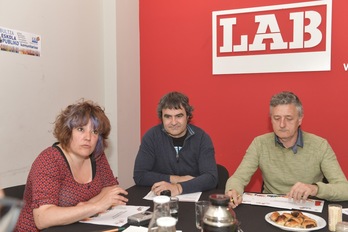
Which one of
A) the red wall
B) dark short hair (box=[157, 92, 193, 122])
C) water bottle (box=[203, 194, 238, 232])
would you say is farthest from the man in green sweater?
water bottle (box=[203, 194, 238, 232])

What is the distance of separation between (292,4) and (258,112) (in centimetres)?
103

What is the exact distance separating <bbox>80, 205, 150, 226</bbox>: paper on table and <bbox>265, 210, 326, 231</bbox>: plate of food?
66 cm

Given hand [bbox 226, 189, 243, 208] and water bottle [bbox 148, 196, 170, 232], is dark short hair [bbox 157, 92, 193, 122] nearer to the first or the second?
hand [bbox 226, 189, 243, 208]

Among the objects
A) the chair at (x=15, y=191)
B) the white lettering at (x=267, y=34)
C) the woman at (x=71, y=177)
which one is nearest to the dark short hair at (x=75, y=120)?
the woman at (x=71, y=177)

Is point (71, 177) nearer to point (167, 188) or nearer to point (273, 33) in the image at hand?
point (167, 188)

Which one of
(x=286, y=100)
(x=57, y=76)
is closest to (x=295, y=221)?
(x=286, y=100)

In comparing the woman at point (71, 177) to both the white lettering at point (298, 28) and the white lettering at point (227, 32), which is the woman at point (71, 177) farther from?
the white lettering at point (298, 28)

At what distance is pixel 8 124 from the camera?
2.42 metres

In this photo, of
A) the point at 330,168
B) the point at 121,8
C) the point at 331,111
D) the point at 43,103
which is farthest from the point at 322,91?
the point at 43,103

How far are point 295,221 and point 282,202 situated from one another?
391 mm

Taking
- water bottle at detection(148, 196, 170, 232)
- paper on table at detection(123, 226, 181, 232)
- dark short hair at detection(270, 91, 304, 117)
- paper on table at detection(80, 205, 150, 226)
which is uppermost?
dark short hair at detection(270, 91, 304, 117)

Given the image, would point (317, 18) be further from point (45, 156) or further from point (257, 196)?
point (45, 156)

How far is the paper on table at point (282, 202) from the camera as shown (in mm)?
1816

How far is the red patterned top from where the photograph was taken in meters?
1.68
